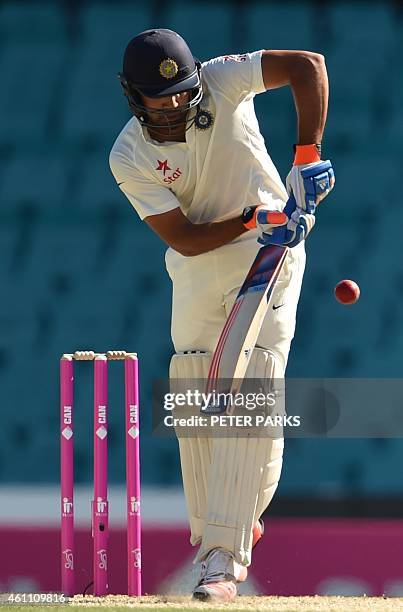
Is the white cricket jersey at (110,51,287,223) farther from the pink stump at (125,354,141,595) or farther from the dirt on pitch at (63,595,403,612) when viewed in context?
the dirt on pitch at (63,595,403,612)

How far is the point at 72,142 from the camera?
14.6 feet

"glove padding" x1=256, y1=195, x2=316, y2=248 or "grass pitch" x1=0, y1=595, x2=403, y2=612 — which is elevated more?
"glove padding" x1=256, y1=195, x2=316, y2=248

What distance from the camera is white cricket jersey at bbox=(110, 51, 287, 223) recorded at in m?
3.17

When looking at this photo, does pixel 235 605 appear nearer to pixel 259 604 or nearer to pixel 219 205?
pixel 259 604

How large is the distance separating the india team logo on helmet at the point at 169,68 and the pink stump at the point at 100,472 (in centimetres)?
65

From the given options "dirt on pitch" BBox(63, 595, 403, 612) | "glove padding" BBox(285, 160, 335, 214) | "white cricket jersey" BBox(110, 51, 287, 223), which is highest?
"white cricket jersey" BBox(110, 51, 287, 223)

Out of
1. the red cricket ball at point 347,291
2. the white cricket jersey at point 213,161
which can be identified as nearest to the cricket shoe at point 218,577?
the red cricket ball at point 347,291

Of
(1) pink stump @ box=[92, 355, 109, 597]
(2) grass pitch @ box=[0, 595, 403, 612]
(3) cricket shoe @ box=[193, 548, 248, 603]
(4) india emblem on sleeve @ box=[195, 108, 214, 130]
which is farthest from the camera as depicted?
(1) pink stump @ box=[92, 355, 109, 597]

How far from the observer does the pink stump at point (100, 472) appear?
3.26 m

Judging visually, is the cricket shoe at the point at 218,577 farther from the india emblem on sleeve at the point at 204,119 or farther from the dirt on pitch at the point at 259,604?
the india emblem on sleeve at the point at 204,119

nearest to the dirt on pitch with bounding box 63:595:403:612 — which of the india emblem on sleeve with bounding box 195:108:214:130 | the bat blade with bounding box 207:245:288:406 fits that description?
the bat blade with bounding box 207:245:288:406

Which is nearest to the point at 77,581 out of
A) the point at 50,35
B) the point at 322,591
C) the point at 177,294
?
the point at 322,591

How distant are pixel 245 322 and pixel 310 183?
315 mm

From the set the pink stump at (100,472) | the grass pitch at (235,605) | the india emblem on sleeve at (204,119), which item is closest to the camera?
the grass pitch at (235,605)
